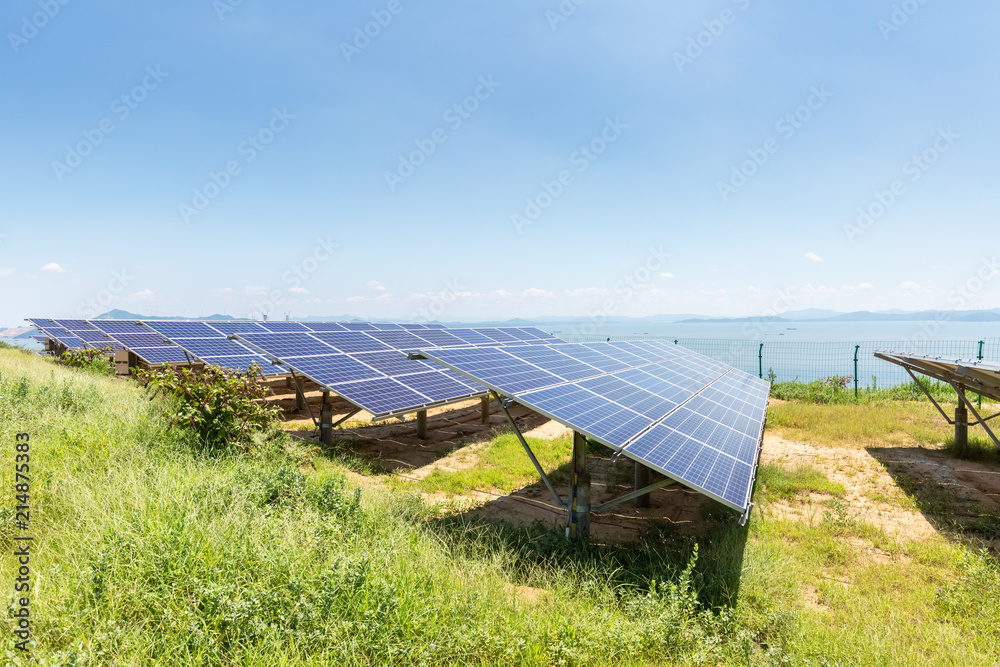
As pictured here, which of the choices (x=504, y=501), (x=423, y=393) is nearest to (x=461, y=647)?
(x=504, y=501)

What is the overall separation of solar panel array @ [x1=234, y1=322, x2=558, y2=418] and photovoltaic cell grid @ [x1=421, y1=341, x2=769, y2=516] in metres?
1.52

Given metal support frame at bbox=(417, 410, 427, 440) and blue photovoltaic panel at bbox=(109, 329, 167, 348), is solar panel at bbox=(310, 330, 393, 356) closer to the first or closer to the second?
metal support frame at bbox=(417, 410, 427, 440)

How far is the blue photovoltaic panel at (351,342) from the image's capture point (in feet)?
46.2

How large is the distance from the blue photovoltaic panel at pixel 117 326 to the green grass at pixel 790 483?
28101 mm

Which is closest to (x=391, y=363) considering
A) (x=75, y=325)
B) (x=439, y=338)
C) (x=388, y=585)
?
(x=439, y=338)

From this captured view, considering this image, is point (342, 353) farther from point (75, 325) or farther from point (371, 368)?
point (75, 325)

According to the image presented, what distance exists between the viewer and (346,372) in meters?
11.6

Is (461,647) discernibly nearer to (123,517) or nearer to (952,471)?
(123,517)

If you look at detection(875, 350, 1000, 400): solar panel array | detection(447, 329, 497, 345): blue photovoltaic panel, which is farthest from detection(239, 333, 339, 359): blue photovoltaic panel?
detection(875, 350, 1000, 400): solar panel array

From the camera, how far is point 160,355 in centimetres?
1859

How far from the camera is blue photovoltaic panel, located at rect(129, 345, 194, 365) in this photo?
17688 mm

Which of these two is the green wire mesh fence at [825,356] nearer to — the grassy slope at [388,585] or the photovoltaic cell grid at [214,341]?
the photovoltaic cell grid at [214,341]

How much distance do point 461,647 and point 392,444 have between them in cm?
917

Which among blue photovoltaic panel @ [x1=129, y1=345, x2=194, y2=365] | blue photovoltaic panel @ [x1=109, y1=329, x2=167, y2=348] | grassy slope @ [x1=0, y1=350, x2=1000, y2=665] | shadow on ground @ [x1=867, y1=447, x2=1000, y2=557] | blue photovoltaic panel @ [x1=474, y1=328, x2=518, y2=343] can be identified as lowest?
shadow on ground @ [x1=867, y1=447, x2=1000, y2=557]
